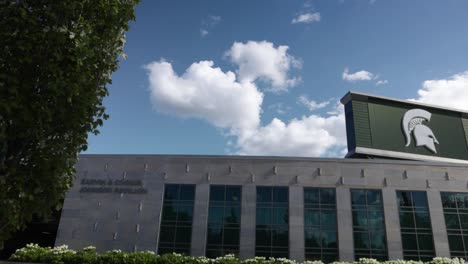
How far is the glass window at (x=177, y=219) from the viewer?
96.0 feet

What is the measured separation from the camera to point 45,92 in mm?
8742

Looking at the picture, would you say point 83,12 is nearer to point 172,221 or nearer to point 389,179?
point 172,221

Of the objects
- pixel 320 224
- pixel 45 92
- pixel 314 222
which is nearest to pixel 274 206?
pixel 314 222

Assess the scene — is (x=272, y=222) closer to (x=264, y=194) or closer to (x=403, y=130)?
(x=264, y=194)

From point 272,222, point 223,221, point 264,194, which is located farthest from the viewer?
point 264,194

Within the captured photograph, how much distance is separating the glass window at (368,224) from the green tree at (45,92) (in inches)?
986

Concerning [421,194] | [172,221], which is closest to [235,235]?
[172,221]

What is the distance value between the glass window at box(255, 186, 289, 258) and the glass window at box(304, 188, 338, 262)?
1725 millimetres

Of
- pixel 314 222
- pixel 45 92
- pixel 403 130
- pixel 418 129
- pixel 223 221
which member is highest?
pixel 418 129

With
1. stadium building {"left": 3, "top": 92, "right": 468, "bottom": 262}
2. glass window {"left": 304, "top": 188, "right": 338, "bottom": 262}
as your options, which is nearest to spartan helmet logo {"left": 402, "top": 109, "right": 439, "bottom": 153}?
stadium building {"left": 3, "top": 92, "right": 468, "bottom": 262}

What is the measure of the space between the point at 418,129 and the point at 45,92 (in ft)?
113

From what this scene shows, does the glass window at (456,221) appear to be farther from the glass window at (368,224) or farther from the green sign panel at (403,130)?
the glass window at (368,224)

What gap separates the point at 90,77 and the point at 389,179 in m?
27.8

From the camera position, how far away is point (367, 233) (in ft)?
95.2
